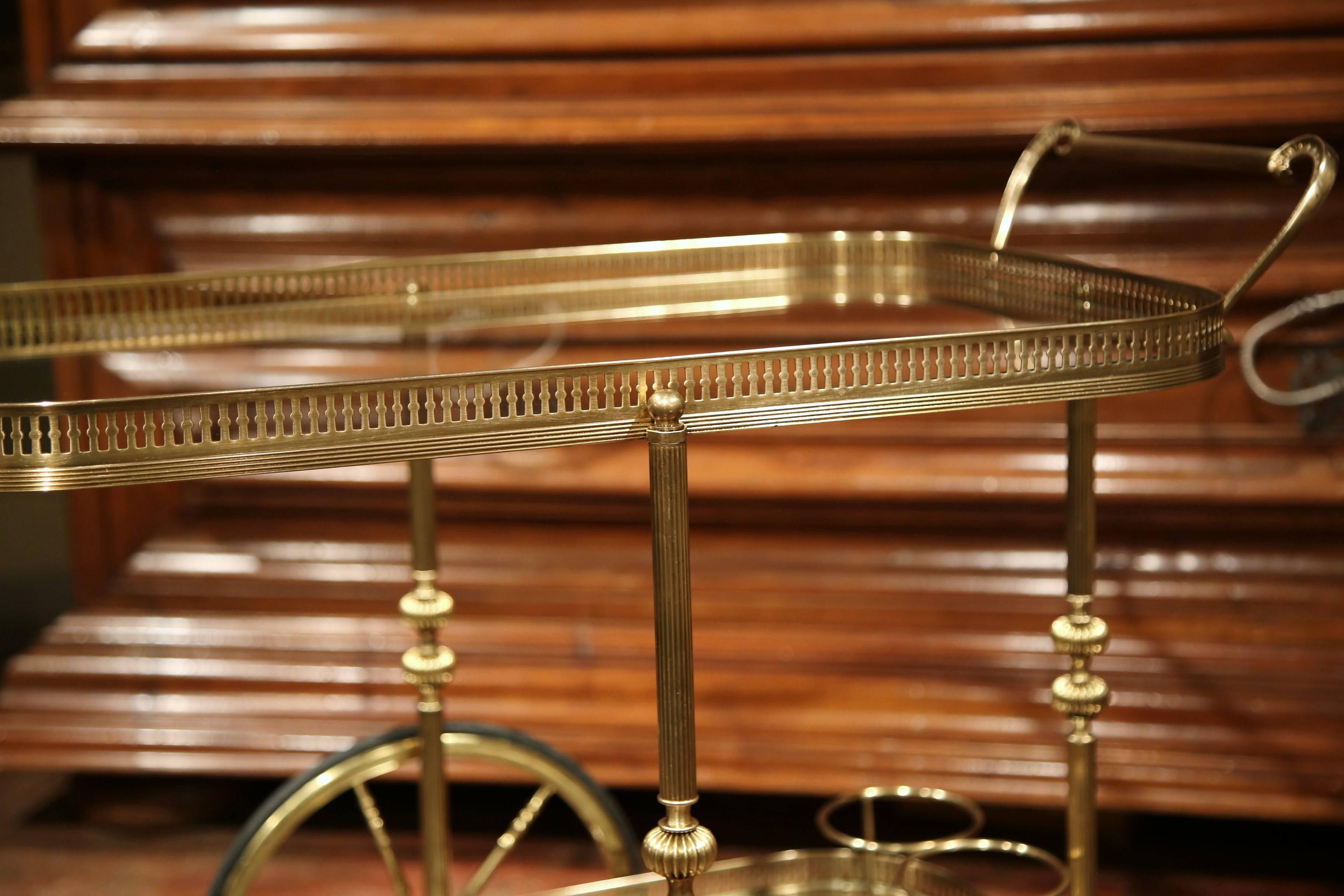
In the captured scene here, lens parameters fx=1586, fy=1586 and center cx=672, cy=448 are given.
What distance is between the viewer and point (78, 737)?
1.52 m

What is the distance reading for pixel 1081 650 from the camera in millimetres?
1119

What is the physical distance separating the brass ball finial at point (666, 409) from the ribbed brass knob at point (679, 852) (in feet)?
0.76

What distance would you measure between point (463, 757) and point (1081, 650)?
52 cm

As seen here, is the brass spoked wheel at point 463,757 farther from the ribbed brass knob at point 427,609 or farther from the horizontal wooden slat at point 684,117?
the horizontal wooden slat at point 684,117

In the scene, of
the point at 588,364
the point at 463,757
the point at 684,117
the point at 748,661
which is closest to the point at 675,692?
the point at 588,364

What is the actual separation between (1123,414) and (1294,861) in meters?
0.45

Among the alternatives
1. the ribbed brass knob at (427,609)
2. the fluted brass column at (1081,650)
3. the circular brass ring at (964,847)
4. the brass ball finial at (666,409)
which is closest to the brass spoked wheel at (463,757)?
the ribbed brass knob at (427,609)

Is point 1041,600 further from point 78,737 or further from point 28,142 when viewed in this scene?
point 28,142

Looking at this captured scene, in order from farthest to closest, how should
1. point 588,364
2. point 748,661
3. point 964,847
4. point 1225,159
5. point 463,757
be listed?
1. point 748,661
2. point 463,757
3. point 964,847
4. point 1225,159
5. point 588,364

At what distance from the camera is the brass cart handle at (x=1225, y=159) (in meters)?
0.94

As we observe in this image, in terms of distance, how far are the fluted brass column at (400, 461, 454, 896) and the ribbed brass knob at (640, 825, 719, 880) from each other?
0.35 metres

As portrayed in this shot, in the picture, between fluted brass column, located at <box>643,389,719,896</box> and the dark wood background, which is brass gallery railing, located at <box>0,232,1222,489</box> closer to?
fluted brass column, located at <box>643,389,719,896</box>

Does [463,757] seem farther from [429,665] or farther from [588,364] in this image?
[588,364]

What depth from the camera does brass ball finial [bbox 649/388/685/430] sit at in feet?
2.82
